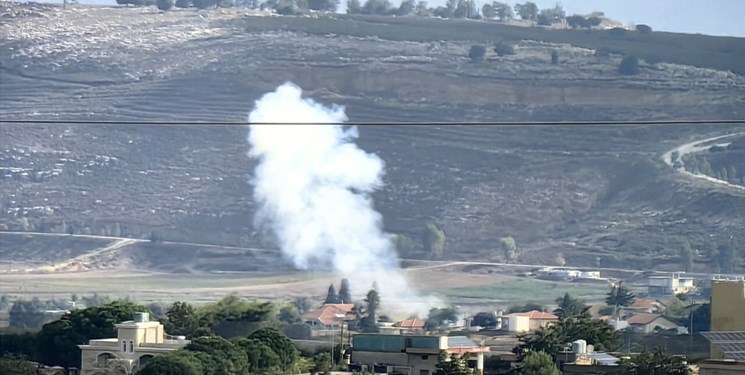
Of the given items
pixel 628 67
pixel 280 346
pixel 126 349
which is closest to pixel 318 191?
pixel 628 67

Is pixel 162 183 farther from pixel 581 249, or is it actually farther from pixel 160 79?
pixel 581 249

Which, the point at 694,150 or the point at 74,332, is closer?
the point at 74,332

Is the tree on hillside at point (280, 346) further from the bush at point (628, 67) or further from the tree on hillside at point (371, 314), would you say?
the bush at point (628, 67)

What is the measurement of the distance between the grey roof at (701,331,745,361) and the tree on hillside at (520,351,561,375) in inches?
630

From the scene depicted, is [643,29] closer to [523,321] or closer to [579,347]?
[523,321]

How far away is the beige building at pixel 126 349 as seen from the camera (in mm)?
42750

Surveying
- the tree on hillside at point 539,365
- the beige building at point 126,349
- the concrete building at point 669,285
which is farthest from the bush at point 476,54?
the tree on hillside at point 539,365

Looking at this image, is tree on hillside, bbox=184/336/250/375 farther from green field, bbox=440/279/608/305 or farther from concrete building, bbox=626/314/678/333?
green field, bbox=440/279/608/305

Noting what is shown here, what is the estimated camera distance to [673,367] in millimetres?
37469

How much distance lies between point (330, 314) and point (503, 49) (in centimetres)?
5840

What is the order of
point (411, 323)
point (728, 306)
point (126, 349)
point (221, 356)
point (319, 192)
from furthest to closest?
1. point (319, 192)
2. point (411, 323)
3. point (126, 349)
4. point (221, 356)
5. point (728, 306)

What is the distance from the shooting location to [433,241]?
111 metres

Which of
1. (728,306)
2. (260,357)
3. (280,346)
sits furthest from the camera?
(280,346)

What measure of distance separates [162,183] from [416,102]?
59.1 feet
